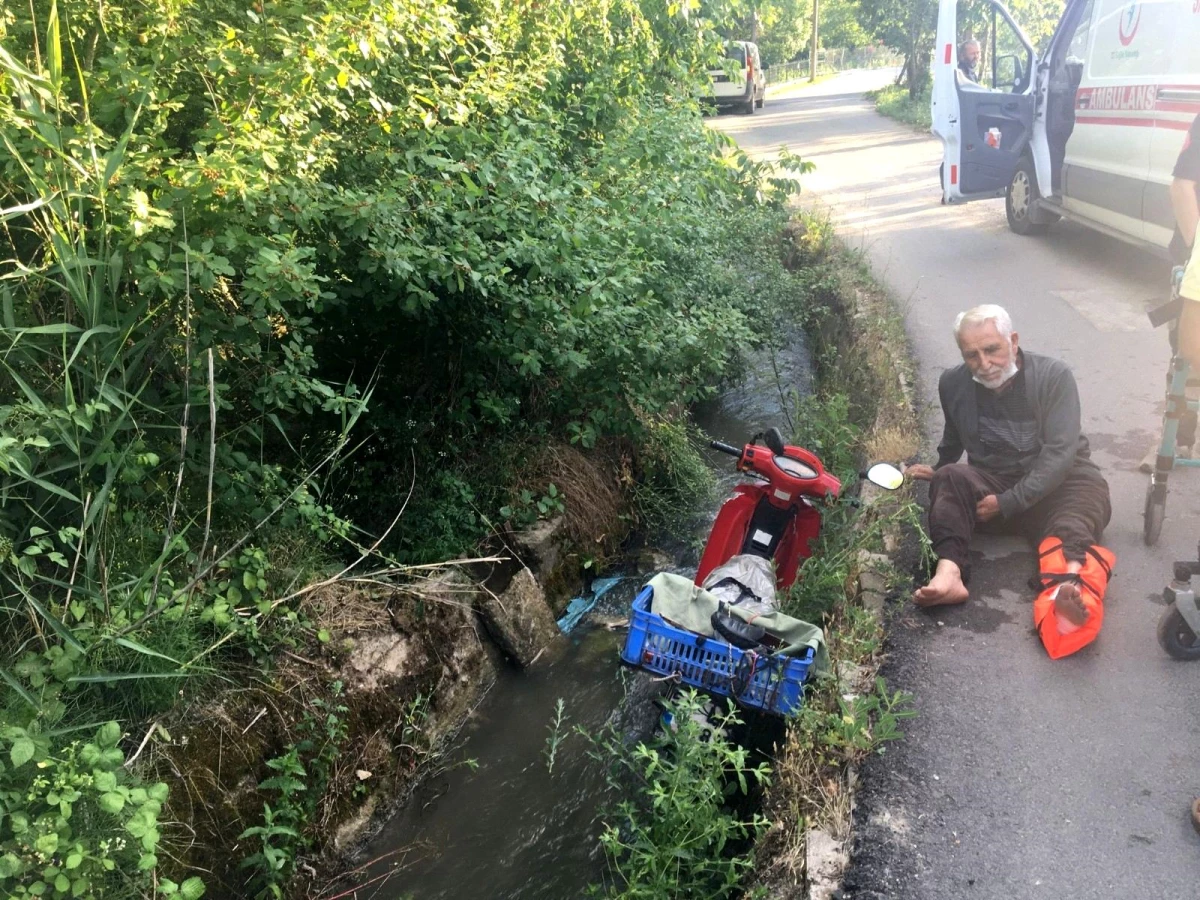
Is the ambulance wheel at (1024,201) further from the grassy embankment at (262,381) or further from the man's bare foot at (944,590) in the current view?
the man's bare foot at (944,590)

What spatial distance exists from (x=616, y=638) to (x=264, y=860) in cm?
235

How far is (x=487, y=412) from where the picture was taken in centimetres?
535

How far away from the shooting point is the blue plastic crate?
10.2ft

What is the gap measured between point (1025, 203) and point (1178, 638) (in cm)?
788

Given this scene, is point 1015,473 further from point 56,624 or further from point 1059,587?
point 56,624

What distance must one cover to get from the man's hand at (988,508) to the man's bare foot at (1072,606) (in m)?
0.60

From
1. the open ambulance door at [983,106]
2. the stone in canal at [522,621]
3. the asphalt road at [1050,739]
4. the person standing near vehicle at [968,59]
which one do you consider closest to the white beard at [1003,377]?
the asphalt road at [1050,739]

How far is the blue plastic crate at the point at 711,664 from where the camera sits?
3100 millimetres

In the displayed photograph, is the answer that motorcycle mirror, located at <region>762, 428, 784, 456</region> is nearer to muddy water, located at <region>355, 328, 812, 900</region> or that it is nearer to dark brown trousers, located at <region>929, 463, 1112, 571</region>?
dark brown trousers, located at <region>929, 463, 1112, 571</region>

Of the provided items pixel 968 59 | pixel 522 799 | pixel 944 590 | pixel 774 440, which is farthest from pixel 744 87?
pixel 522 799

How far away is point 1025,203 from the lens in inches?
395

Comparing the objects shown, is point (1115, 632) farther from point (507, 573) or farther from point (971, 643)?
point (507, 573)

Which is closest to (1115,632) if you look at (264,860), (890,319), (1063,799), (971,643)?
(971,643)

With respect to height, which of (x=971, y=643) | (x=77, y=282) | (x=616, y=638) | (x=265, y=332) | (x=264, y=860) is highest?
(x=77, y=282)
